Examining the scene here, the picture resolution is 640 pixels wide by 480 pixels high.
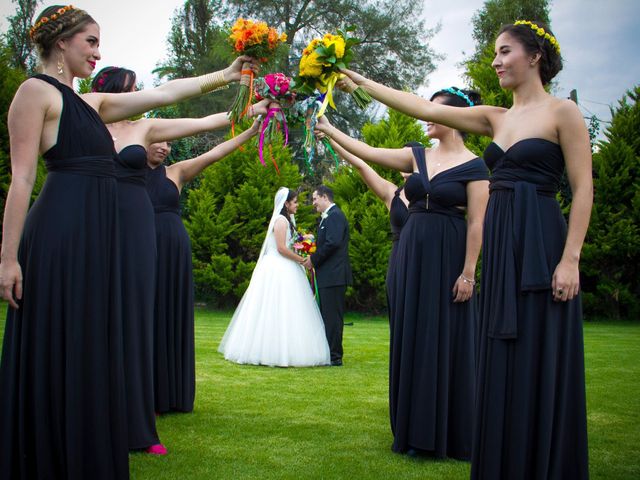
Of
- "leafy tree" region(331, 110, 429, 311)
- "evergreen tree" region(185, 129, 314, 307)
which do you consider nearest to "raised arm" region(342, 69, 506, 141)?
"leafy tree" region(331, 110, 429, 311)

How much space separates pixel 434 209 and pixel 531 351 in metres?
1.81

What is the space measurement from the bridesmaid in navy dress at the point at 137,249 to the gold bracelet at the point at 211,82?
0.79 meters

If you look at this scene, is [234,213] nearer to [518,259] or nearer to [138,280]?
[138,280]

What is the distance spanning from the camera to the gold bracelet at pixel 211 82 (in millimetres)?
4489

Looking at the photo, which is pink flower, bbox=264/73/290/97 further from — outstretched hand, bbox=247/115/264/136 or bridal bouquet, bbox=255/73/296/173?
outstretched hand, bbox=247/115/264/136

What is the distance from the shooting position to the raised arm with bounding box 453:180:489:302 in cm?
492

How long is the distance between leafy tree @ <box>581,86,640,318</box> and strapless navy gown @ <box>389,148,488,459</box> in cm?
1323

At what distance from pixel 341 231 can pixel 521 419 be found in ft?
22.1

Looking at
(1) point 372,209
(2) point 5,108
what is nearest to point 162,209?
(1) point 372,209

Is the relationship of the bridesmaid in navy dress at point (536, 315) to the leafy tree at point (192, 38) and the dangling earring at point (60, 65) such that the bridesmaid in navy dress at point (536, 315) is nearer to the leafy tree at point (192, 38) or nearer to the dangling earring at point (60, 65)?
the dangling earring at point (60, 65)

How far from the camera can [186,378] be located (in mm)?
6082

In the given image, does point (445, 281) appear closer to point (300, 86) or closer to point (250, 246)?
point (300, 86)

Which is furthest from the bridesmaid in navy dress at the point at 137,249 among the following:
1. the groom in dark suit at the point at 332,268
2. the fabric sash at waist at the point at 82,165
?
the groom in dark suit at the point at 332,268

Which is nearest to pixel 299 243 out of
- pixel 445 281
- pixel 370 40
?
pixel 445 281
